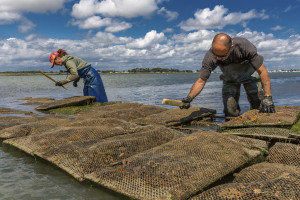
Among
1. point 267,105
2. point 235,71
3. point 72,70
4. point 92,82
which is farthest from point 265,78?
point 92,82

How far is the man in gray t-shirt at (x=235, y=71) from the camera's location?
522cm

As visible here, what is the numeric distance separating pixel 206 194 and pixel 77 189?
5.35 feet

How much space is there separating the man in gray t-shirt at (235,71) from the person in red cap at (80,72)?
5571 millimetres

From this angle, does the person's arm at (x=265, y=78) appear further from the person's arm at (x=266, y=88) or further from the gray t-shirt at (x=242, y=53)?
the gray t-shirt at (x=242, y=53)

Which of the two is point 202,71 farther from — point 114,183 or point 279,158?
point 114,183

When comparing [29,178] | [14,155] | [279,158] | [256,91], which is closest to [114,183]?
[29,178]

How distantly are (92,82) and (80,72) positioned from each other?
63cm

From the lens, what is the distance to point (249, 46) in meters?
5.75

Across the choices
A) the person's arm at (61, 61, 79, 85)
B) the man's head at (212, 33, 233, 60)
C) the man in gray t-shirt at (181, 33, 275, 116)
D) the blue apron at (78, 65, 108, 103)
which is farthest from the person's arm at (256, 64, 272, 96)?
the blue apron at (78, 65, 108, 103)

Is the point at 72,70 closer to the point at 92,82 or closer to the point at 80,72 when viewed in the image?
the point at 80,72

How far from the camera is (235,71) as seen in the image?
6863 millimetres

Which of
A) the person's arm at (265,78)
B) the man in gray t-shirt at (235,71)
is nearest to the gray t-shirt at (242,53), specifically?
the man in gray t-shirt at (235,71)

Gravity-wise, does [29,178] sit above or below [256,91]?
below

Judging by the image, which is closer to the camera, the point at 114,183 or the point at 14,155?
the point at 114,183
